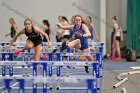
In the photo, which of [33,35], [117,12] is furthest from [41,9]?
[33,35]

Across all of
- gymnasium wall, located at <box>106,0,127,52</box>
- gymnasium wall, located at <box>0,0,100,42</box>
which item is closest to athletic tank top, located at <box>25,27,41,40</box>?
gymnasium wall, located at <box>0,0,100,42</box>

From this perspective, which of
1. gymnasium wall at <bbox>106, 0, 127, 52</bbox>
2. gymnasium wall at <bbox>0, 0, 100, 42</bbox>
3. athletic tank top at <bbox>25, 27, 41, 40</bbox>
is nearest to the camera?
athletic tank top at <bbox>25, 27, 41, 40</bbox>

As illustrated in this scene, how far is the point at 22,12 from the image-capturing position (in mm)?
17188

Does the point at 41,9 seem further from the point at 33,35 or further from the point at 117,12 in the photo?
the point at 33,35

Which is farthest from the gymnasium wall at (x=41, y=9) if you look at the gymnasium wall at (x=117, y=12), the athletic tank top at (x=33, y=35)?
the athletic tank top at (x=33, y=35)

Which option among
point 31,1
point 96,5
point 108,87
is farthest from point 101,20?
point 108,87

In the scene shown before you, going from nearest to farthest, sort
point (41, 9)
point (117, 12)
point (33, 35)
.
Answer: point (33, 35) < point (117, 12) < point (41, 9)

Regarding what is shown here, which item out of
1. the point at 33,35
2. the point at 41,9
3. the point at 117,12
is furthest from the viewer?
the point at 41,9

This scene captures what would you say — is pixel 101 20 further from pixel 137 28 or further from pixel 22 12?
pixel 22 12

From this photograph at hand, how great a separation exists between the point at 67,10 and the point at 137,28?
3.56m

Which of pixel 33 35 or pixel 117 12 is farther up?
pixel 117 12

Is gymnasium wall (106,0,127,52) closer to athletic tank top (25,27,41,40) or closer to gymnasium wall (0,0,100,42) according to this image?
gymnasium wall (0,0,100,42)

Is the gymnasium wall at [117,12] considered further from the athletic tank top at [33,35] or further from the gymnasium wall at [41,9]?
the athletic tank top at [33,35]

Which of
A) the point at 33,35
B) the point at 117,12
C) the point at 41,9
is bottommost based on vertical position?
the point at 33,35
